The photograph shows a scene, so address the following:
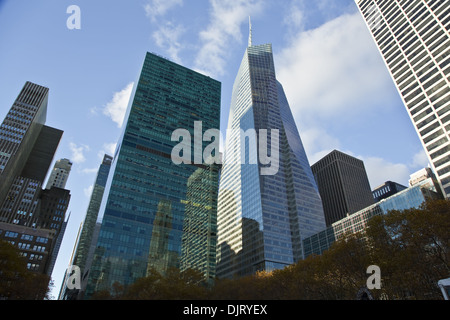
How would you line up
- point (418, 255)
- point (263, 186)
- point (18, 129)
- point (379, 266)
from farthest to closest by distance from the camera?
1. point (18, 129)
2. point (263, 186)
3. point (379, 266)
4. point (418, 255)

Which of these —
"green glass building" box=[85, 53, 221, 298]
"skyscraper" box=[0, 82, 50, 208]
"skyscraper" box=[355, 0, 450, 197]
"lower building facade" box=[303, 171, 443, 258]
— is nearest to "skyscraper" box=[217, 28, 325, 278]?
"lower building facade" box=[303, 171, 443, 258]

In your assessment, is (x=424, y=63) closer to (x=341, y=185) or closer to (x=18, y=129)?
(x=341, y=185)

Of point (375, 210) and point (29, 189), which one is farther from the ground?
point (29, 189)

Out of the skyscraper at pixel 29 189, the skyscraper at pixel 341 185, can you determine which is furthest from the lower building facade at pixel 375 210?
the skyscraper at pixel 29 189

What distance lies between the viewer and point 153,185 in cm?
8912

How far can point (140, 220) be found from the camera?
80.9 metres

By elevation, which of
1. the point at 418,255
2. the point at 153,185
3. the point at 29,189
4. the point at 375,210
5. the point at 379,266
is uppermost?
the point at 29,189

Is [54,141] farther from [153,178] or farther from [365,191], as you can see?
[365,191]

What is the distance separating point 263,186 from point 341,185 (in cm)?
6595

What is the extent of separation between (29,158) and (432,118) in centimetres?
19078

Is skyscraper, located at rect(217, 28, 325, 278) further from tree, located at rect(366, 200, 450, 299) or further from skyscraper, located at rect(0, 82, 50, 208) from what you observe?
skyscraper, located at rect(0, 82, 50, 208)

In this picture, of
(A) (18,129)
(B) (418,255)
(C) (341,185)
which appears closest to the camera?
(B) (418,255)

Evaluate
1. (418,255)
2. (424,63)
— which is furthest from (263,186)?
(418,255)
